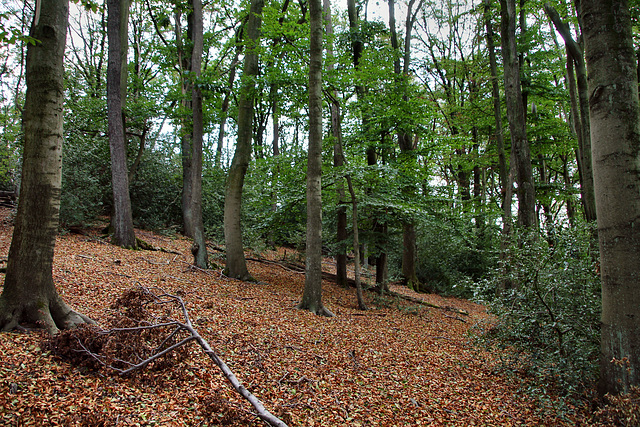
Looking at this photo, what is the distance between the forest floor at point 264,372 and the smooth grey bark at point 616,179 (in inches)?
34.7

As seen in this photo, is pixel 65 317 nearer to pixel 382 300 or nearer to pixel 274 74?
pixel 274 74

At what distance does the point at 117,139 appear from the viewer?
33.9 ft

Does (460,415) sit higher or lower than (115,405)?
lower

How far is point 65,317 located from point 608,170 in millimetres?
5837

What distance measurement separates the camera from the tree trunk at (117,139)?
10227 mm

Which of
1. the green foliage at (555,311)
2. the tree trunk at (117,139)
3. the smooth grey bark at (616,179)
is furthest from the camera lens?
the tree trunk at (117,139)

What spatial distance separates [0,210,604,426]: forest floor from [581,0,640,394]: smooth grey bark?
88 centimetres

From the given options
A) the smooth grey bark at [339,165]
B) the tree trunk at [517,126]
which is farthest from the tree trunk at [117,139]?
the tree trunk at [517,126]

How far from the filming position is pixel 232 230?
902 centimetres

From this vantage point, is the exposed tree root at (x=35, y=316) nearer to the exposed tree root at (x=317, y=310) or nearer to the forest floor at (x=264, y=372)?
the forest floor at (x=264, y=372)

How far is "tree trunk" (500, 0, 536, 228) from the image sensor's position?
7656 mm

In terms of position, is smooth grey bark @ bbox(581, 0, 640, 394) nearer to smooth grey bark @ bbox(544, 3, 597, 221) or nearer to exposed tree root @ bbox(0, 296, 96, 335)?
smooth grey bark @ bbox(544, 3, 597, 221)

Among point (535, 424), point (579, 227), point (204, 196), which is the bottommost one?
point (535, 424)

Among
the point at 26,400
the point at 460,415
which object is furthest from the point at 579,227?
the point at 26,400
